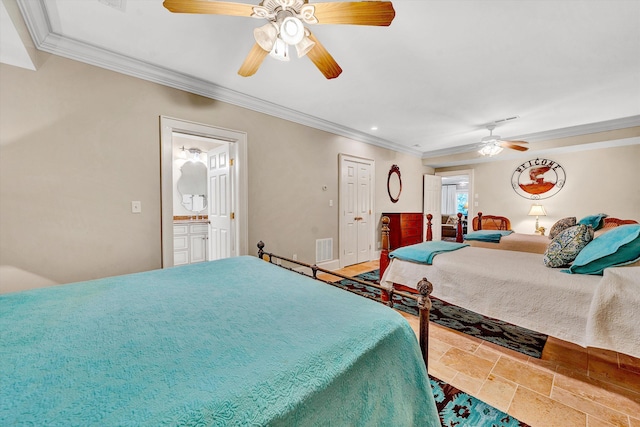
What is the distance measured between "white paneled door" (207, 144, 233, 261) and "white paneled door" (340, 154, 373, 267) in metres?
1.92

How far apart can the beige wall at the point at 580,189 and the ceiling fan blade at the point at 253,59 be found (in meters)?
5.81

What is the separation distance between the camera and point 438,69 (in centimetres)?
250

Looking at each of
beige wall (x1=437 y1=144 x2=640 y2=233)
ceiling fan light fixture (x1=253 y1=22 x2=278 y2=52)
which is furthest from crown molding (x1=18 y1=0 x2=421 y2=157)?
beige wall (x1=437 y1=144 x2=640 y2=233)

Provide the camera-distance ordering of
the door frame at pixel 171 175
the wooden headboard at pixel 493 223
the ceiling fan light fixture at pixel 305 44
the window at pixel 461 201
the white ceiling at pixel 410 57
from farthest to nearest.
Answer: the window at pixel 461 201 → the wooden headboard at pixel 493 223 → the door frame at pixel 171 175 → the white ceiling at pixel 410 57 → the ceiling fan light fixture at pixel 305 44

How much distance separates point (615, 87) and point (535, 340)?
2.98 meters

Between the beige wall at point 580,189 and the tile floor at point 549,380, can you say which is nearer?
the tile floor at point 549,380

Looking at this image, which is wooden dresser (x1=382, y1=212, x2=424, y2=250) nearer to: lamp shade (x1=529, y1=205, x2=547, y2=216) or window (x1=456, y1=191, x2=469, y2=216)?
lamp shade (x1=529, y1=205, x2=547, y2=216)

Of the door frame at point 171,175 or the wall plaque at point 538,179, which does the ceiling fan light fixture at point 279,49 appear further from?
the wall plaque at point 538,179

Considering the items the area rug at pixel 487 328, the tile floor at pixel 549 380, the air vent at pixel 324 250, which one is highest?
the air vent at pixel 324 250

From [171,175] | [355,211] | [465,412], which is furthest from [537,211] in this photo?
[171,175]

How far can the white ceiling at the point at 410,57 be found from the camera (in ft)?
5.82

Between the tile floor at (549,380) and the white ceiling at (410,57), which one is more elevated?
the white ceiling at (410,57)

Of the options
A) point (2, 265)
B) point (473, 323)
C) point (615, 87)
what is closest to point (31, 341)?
point (2, 265)

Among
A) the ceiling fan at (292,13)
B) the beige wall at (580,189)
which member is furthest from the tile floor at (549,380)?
the beige wall at (580,189)
